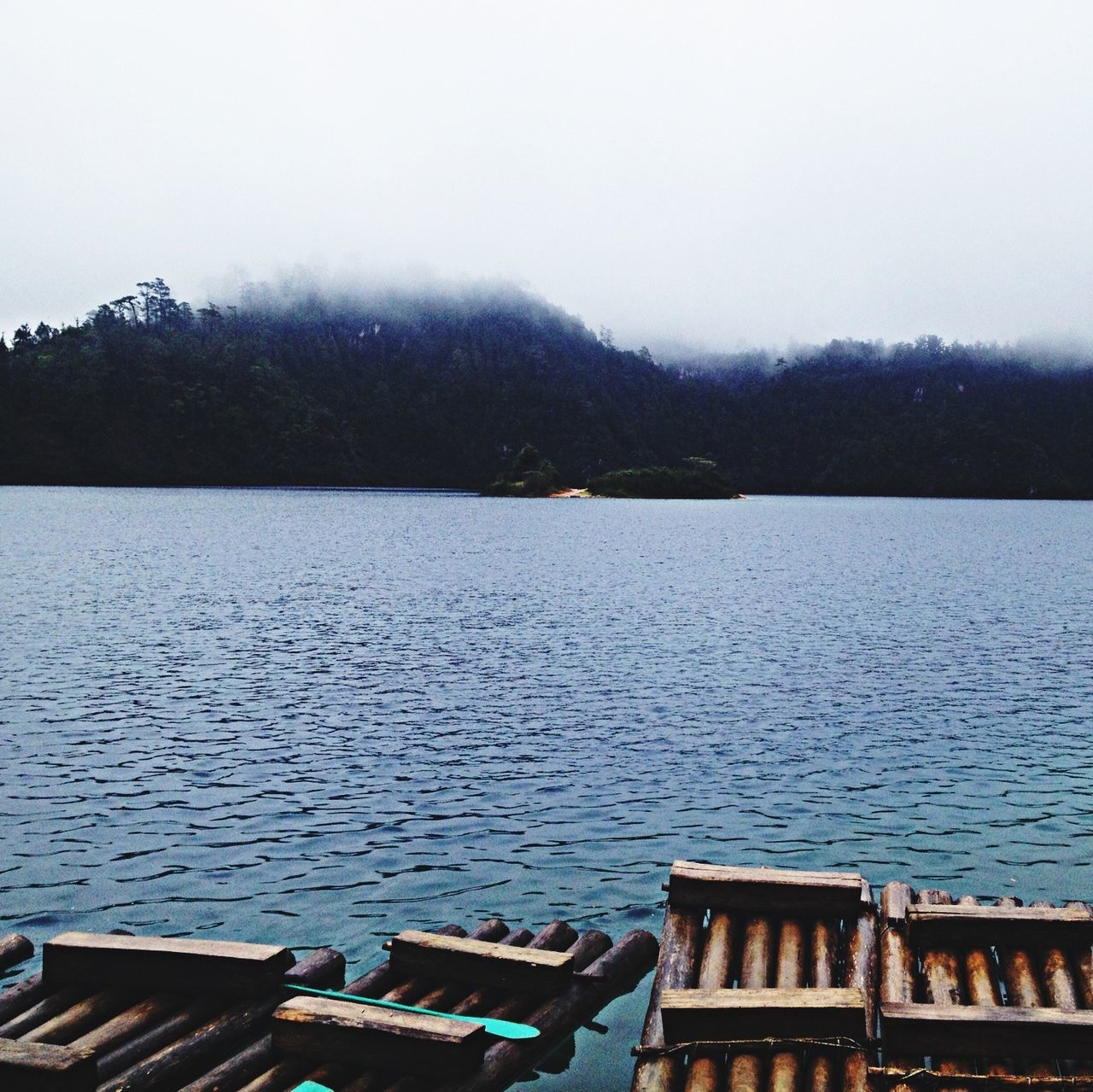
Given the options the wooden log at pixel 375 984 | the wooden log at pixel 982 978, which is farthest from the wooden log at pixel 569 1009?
the wooden log at pixel 982 978

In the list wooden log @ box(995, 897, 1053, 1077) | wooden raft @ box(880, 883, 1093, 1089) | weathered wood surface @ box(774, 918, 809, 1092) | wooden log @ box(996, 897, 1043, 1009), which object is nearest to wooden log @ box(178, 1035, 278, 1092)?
weathered wood surface @ box(774, 918, 809, 1092)

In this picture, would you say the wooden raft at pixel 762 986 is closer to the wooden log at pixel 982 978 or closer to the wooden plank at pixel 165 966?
the wooden log at pixel 982 978

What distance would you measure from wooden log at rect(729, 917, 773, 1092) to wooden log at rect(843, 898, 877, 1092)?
0.92m

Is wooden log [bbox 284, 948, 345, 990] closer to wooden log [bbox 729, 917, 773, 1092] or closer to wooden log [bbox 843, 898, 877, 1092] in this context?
wooden log [bbox 729, 917, 773, 1092]

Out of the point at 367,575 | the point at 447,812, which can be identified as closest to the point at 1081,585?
the point at 367,575

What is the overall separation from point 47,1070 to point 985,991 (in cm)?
1020

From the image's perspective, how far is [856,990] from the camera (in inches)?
429

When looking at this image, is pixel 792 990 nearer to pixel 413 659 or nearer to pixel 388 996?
pixel 388 996

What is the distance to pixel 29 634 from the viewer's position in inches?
1944

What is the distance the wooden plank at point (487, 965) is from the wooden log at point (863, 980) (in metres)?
3.64

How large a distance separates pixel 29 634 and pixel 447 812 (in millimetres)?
34729

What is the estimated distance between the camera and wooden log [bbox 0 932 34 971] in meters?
14.2

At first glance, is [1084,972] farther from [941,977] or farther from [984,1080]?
[984,1080]

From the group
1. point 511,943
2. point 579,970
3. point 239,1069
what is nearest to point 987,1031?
point 579,970
